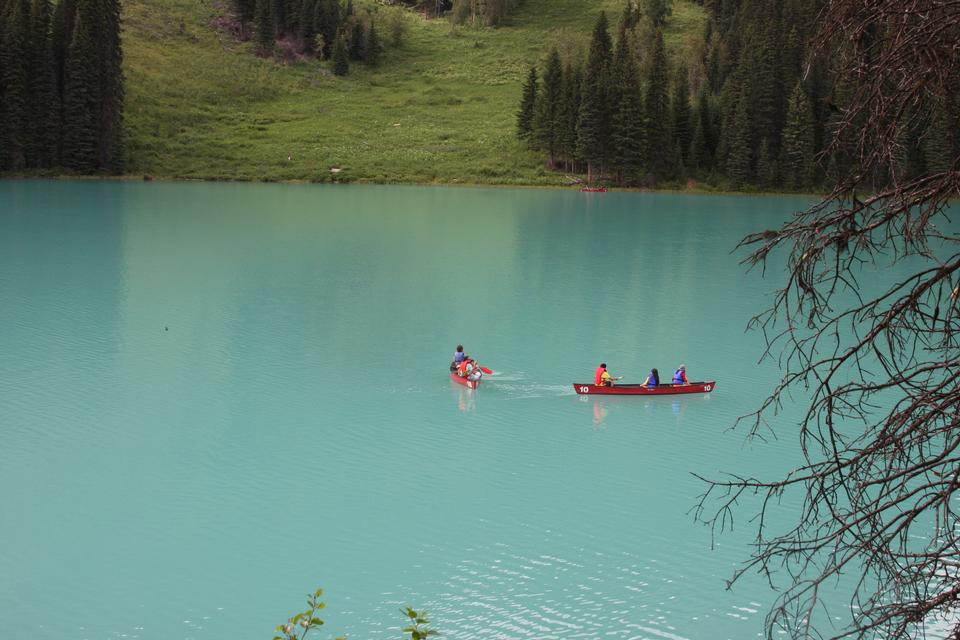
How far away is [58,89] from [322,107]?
34548 mm

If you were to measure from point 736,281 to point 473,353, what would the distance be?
19938 millimetres

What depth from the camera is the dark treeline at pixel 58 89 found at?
3280 inches

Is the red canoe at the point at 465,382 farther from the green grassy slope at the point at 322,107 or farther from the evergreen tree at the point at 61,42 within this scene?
the evergreen tree at the point at 61,42

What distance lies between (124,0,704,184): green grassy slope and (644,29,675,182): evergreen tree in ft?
35.1

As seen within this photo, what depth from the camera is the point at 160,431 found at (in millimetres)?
20828

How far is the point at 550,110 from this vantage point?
101 m

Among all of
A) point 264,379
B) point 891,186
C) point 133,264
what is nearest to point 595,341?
point 264,379

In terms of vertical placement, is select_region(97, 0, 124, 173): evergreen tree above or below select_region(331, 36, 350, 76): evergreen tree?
below

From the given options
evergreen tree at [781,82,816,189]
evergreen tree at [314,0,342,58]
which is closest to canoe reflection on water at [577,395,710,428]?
evergreen tree at [781,82,816,189]

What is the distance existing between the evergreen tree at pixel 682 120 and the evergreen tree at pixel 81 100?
189 ft

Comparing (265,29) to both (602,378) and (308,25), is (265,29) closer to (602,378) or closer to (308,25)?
(308,25)

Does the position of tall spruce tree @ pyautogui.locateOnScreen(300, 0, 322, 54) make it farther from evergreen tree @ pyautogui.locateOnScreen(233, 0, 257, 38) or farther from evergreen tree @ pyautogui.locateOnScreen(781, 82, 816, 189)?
evergreen tree @ pyautogui.locateOnScreen(781, 82, 816, 189)

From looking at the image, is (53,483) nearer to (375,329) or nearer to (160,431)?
(160,431)

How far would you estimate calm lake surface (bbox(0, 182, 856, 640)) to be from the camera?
44.8ft
